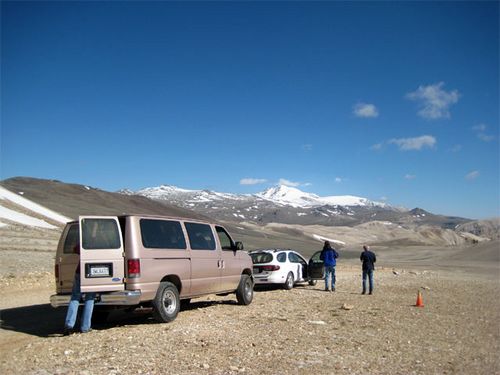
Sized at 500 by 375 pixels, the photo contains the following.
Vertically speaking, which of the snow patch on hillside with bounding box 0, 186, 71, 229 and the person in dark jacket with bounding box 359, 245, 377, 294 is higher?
the snow patch on hillside with bounding box 0, 186, 71, 229

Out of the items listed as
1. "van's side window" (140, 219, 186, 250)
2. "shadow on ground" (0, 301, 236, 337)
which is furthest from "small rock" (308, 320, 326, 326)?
"shadow on ground" (0, 301, 236, 337)

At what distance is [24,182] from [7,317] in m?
91.1

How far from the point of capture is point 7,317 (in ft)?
38.6

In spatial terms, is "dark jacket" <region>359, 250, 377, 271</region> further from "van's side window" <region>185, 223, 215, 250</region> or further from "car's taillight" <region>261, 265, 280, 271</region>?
"van's side window" <region>185, 223, 215, 250</region>

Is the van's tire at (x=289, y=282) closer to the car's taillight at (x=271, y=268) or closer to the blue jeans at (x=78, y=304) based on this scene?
the car's taillight at (x=271, y=268)

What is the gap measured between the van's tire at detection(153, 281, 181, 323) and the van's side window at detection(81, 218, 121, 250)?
51.1 inches

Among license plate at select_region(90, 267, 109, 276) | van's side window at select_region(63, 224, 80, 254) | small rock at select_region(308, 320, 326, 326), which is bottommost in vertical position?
small rock at select_region(308, 320, 326, 326)

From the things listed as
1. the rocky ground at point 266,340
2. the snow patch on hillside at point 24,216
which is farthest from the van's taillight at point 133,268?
the snow patch on hillside at point 24,216

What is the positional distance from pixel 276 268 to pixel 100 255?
30.7 feet

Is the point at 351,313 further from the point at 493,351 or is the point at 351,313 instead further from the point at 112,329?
the point at 112,329

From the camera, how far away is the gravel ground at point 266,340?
7.19 meters

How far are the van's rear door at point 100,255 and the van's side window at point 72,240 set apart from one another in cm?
50

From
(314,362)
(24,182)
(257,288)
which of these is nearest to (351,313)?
(314,362)

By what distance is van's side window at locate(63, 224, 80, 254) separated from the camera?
33.0 ft
